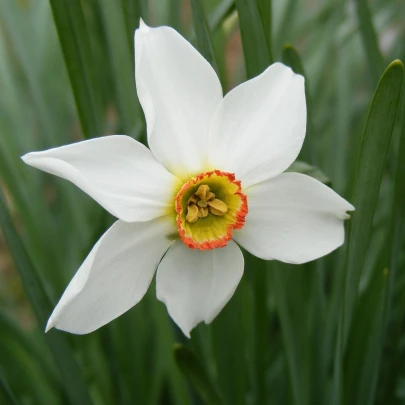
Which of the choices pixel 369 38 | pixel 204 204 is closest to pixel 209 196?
pixel 204 204

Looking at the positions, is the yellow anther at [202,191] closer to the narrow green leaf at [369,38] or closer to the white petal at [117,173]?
the white petal at [117,173]

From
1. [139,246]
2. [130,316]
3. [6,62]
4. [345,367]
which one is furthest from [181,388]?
[6,62]

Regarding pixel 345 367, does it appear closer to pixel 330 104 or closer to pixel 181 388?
pixel 181 388

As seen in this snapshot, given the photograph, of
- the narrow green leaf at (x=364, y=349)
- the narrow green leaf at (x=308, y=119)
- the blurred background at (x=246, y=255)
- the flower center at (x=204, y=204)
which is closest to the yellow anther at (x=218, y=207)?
the flower center at (x=204, y=204)

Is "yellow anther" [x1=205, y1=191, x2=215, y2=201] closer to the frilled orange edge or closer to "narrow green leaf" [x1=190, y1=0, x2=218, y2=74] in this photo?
the frilled orange edge

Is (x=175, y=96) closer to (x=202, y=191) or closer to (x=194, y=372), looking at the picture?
(x=202, y=191)
